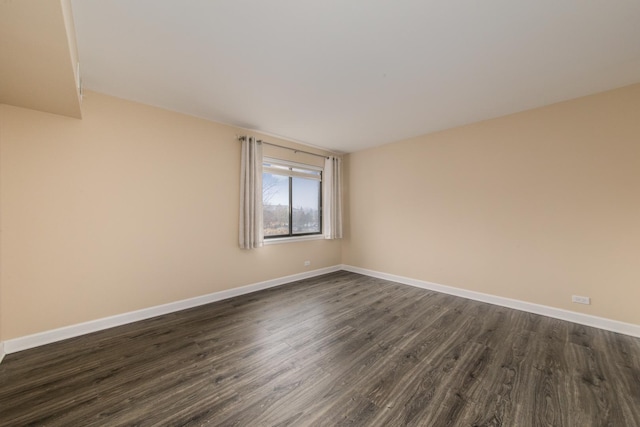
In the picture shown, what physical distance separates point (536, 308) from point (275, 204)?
4060mm

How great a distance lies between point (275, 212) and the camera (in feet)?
14.2

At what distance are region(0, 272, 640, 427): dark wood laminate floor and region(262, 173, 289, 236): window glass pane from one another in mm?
1698


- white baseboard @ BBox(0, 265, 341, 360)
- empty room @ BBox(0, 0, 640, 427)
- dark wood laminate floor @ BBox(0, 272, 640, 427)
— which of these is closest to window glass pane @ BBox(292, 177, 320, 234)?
empty room @ BBox(0, 0, 640, 427)

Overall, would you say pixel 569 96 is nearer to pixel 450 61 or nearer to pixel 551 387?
pixel 450 61

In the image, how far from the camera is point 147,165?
294 centimetres

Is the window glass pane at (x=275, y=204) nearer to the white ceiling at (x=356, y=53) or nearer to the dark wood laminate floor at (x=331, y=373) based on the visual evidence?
the white ceiling at (x=356, y=53)

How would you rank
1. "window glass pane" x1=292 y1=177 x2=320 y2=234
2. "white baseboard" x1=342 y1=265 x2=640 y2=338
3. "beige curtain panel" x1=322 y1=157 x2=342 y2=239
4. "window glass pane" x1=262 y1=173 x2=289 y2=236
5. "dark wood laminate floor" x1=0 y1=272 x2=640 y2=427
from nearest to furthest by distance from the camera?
1. "dark wood laminate floor" x1=0 y1=272 x2=640 y2=427
2. "white baseboard" x1=342 y1=265 x2=640 y2=338
3. "window glass pane" x1=262 y1=173 x2=289 y2=236
4. "window glass pane" x1=292 y1=177 x2=320 y2=234
5. "beige curtain panel" x1=322 y1=157 x2=342 y2=239

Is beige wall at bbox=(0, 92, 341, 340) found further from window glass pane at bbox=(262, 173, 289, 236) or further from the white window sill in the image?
window glass pane at bbox=(262, 173, 289, 236)

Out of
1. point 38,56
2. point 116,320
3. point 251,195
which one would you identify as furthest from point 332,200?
point 38,56

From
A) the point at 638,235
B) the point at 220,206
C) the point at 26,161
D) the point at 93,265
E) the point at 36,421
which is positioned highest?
the point at 26,161

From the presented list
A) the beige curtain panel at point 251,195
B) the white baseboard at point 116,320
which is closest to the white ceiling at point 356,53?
the beige curtain panel at point 251,195

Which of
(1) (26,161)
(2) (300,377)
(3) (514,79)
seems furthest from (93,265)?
(3) (514,79)

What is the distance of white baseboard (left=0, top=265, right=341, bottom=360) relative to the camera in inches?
88.1

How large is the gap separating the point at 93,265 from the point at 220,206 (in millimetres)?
1535
